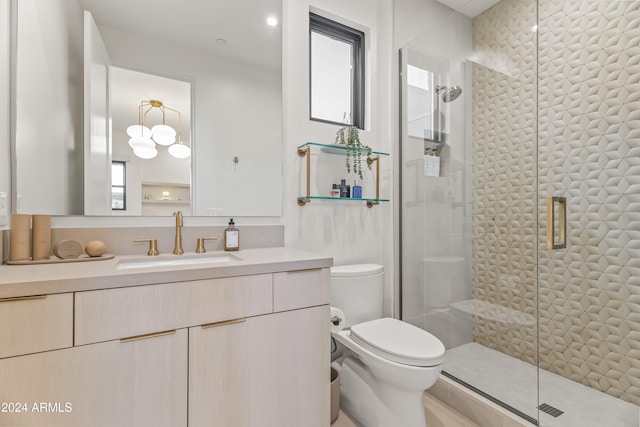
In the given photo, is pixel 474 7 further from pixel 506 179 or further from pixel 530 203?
pixel 530 203

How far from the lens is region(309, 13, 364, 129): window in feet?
6.43

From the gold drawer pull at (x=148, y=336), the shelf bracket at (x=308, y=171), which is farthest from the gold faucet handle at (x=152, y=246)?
the shelf bracket at (x=308, y=171)

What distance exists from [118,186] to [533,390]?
2367 mm

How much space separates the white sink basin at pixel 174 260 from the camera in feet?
3.96

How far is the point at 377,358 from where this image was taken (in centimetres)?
134

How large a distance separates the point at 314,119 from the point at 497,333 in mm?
1897

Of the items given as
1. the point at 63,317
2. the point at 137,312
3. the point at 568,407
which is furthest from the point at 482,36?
the point at 63,317

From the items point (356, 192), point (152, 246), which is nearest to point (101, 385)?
point (152, 246)

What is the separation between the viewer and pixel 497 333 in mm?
1984

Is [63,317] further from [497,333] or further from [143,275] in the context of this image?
[497,333]

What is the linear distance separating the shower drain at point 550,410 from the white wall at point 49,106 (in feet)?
7.91

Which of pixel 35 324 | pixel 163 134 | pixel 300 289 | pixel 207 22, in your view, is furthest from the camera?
pixel 207 22

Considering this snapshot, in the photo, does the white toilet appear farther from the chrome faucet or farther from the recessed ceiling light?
the recessed ceiling light

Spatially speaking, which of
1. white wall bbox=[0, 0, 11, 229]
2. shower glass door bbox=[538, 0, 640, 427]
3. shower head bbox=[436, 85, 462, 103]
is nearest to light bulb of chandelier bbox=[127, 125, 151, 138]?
white wall bbox=[0, 0, 11, 229]
